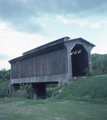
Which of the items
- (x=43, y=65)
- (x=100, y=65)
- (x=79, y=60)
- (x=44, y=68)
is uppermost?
(x=79, y=60)

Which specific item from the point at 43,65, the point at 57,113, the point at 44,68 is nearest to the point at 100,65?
the point at 43,65

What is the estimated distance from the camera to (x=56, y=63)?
2058 centimetres

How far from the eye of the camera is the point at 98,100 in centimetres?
1025

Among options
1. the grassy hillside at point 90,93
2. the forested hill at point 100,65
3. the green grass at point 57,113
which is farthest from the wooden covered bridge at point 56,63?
the green grass at point 57,113

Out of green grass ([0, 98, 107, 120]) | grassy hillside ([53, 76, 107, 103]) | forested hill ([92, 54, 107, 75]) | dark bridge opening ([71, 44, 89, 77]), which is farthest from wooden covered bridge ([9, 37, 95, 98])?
green grass ([0, 98, 107, 120])

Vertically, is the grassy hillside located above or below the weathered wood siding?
below

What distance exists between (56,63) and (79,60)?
487cm

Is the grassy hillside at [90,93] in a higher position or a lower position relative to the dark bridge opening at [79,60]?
lower

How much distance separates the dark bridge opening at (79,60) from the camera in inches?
862

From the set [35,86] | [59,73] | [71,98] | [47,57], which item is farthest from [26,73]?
[71,98]

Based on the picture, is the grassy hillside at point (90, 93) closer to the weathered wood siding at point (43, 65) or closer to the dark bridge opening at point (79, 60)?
the weathered wood siding at point (43, 65)

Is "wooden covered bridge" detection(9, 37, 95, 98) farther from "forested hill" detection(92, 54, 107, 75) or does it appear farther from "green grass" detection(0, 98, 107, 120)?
"green grass" detection(0, 98, 107, 120)

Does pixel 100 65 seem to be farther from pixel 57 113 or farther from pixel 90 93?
pixel 57 113

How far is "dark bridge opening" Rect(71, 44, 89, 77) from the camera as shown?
71.8 ft
